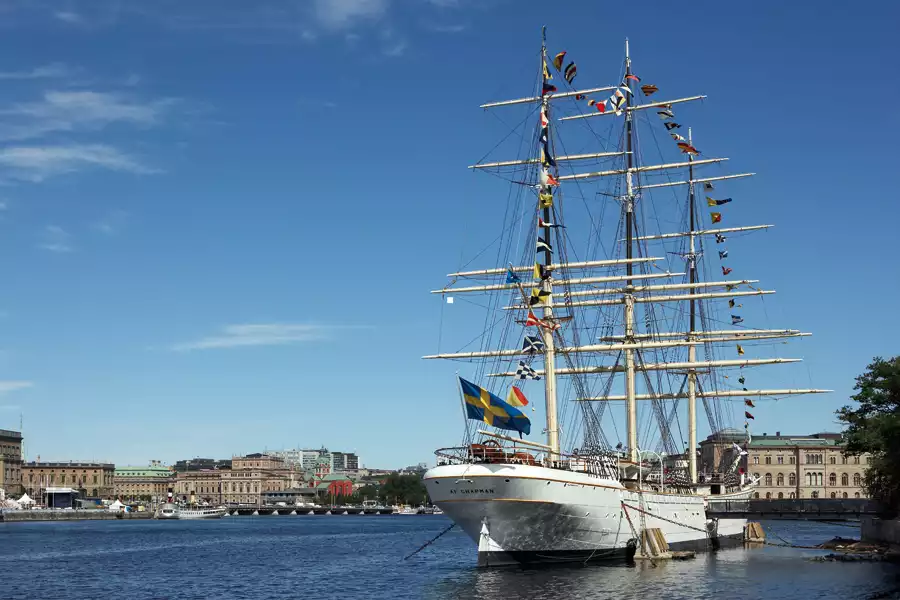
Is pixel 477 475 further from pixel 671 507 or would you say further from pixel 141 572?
pixel 141 572

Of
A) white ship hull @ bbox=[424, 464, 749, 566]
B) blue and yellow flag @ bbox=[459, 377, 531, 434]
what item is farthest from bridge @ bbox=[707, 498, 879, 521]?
blue and yellow flag @ bbox=[459, 377, 531, 434]

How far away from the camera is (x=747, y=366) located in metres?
104

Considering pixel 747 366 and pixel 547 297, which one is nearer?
pixel 547 297

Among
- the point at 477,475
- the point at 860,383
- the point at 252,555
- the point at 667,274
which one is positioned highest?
the point at 667,274

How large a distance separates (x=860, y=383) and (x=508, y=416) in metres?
36.1

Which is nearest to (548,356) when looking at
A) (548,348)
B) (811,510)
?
(548,348)

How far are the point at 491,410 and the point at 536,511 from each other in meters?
6.58

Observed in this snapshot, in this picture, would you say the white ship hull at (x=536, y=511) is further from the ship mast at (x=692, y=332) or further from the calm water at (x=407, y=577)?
the ship mast at (x=692, y=332)

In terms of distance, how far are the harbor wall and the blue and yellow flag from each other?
33002mm

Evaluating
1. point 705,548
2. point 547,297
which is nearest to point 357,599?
point 547,297

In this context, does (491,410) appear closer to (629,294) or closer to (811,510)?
(629,294)

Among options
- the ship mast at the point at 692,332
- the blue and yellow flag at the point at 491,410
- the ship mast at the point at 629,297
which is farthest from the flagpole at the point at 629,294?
the blue and yellow flag at the point at 491,410

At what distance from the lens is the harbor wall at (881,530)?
3078 inches

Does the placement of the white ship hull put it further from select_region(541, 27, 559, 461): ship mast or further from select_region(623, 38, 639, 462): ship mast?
select_region(623, 38, 639, 462): ship mast
